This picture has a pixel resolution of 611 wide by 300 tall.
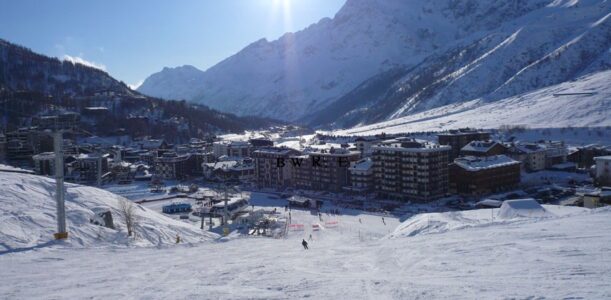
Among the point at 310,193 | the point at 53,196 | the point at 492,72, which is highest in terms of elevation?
the point at 492,72

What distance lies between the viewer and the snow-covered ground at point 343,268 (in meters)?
13.2

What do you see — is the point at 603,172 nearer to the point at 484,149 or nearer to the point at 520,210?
the point at 484,149

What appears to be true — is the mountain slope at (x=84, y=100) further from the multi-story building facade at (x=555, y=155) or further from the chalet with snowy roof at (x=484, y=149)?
the multi-story building facade at (x=555, y=155)

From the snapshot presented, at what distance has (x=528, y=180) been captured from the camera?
2707 inches

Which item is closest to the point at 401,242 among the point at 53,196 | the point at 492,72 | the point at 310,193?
the point at 53,196

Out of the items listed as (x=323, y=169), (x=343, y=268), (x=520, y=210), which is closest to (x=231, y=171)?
(x=323, y=169)

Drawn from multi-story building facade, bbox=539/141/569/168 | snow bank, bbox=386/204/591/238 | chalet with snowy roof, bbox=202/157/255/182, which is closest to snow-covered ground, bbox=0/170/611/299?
snow bank, bbox=386/204/591/238

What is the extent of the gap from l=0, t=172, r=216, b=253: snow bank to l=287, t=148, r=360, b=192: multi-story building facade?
40830 mm

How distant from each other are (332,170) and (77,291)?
2258 inches

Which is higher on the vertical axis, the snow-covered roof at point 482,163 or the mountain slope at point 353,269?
the snow-covered roof at point 482,163

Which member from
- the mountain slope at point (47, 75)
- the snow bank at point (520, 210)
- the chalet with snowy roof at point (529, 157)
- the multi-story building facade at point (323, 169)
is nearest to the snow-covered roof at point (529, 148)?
the chalet with snowy roof at point (529, 157)

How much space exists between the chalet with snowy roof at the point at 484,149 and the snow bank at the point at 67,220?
5153 centimetres

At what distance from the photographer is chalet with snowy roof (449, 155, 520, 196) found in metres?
60.9

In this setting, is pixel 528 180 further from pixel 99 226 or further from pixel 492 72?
pixel 492 72
